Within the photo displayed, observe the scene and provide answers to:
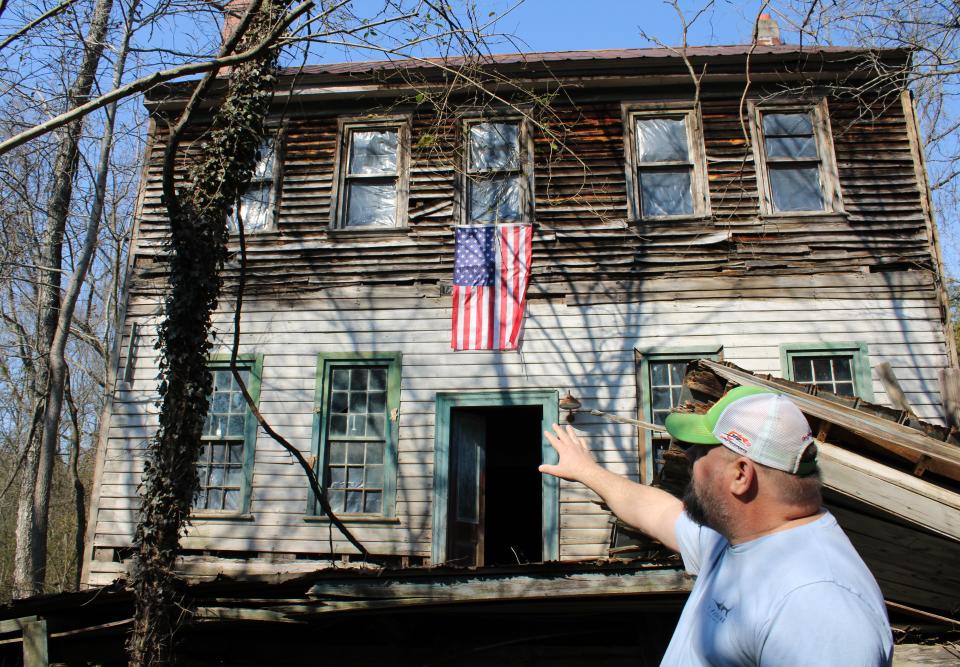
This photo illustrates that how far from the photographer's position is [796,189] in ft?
35.4

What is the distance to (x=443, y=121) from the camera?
11.2m

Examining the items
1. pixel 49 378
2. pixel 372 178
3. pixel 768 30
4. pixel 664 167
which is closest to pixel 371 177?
pixel 372 178

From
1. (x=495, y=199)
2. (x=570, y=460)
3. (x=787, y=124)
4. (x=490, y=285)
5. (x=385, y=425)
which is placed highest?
(x=787, y=124)

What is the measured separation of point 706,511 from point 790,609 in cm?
44

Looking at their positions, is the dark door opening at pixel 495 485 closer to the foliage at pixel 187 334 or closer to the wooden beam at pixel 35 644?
the foliage at pixel 187 334

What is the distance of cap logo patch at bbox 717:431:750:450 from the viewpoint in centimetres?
209

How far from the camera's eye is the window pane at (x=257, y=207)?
11.3 m

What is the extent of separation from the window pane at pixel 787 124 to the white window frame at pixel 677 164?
972 mm

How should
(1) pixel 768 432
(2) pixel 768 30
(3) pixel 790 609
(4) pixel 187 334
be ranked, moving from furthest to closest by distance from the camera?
1. (2) pixel 768 30
2. (4) pixel 187 334
3. (1) pixel 768 432
4. (3) pixel 790 609

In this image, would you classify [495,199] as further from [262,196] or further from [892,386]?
[892,386]

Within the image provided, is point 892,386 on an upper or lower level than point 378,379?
lower

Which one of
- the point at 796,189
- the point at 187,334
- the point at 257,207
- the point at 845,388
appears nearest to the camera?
the point at 187,334

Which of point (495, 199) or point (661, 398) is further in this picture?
point (495, 199)

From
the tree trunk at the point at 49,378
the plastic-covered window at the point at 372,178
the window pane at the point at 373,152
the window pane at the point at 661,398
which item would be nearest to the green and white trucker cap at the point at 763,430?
the window pane at the point at 661,398
